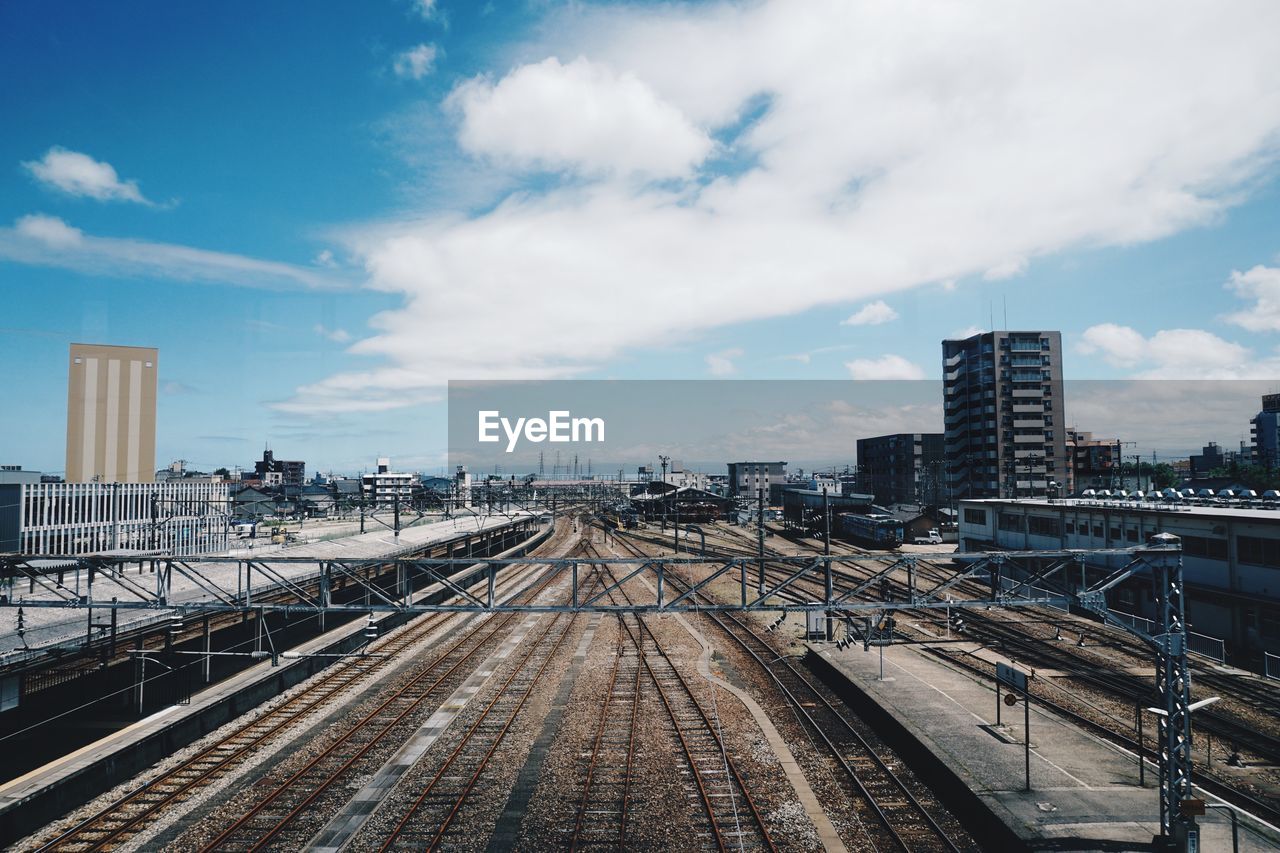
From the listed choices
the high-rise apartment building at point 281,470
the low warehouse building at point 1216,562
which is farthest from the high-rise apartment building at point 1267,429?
the high-rise apartment building at point 281,470

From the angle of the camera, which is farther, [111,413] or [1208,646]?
[111,413]

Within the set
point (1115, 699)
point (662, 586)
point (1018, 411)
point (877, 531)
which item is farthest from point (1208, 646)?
point (1018, 411)

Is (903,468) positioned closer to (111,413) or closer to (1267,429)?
(1267,429)

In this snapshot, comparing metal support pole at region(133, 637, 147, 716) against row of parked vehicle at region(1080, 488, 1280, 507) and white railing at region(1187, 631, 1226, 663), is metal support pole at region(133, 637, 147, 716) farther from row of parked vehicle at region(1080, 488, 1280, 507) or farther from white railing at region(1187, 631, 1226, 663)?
row of parked vehicle at region(1080, 488, 1280, 507)

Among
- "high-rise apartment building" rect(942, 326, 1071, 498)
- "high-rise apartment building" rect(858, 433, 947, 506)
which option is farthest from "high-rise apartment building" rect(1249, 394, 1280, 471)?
"high-rise apartment building" rect(942, 326, 1071, 498)

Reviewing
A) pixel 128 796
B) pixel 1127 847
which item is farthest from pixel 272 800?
pixel 1127 847

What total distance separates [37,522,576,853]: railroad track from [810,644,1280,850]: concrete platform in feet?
53.1

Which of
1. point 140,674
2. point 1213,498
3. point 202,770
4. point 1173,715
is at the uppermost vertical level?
point 1213,498

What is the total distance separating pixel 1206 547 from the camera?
1097 inches

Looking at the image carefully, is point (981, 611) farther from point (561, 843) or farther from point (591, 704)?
point (561, 843)

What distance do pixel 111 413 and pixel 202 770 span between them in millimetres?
43674

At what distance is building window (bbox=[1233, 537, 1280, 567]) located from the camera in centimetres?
2475

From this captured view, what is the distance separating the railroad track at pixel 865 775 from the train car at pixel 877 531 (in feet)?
111

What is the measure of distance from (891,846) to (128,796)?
15542 mm
